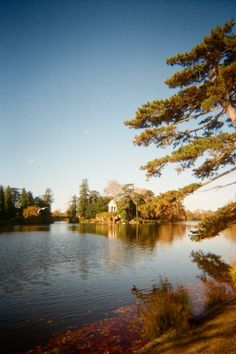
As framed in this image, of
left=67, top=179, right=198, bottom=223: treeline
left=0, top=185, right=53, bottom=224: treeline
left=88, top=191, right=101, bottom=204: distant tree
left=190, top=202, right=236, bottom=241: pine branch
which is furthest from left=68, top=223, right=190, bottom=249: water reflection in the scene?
left=88, top=191, right=101, bottom=204: distant tree

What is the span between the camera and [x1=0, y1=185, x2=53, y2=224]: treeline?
263 ft

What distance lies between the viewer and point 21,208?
87062 millimetres

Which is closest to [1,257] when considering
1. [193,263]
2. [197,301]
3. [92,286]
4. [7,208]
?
[92,286]

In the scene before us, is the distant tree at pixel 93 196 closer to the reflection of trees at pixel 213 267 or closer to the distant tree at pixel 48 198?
the distant tree at pixel 48 198

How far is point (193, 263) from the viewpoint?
22.2 metres

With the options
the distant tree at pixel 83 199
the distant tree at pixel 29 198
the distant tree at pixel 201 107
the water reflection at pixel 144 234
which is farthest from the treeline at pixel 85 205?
the distant tree at pixel 201 107

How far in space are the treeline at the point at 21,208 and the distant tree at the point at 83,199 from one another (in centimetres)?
1412

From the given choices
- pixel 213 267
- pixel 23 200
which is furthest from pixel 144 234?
pixel 23 200

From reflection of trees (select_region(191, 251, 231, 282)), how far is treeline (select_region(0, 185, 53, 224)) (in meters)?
66.0

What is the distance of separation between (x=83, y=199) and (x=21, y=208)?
26838 mm

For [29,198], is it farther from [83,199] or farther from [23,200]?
[83,199]

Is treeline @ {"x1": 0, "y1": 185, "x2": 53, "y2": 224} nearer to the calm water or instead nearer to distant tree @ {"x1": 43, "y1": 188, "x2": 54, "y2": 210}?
distant tree @ {"x1": 43, "y1": 188, "x2": 54, "y2": 210}

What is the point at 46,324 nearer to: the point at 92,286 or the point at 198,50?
the point at 92,286

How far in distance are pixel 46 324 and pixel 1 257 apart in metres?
15.4
